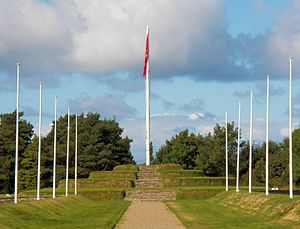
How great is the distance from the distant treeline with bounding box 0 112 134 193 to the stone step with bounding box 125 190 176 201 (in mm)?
26868

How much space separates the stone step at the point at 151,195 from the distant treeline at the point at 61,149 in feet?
88.2

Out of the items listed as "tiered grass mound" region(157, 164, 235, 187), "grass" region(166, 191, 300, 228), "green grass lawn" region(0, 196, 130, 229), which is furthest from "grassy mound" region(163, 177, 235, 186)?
"green grass lawn" region(0, 196, 130, 229)

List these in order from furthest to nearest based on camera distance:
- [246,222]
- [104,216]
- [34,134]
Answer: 1. [34,134]
2. [104,216]
3. [246,222]

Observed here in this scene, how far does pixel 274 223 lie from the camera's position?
30844mm

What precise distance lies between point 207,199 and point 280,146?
45266mm

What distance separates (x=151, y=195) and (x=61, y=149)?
30647mm

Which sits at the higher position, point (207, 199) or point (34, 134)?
point (34, 134)

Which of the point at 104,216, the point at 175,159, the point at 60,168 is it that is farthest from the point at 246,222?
the point at 175,159

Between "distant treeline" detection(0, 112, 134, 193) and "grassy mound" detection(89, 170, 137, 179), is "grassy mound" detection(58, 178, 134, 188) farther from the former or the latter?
"distant treeline" detection(0, 112, 134, 193)

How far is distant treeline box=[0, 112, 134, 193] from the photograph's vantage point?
88.4m

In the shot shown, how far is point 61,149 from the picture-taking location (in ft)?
298

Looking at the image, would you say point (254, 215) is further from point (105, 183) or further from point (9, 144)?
point (9, 144)

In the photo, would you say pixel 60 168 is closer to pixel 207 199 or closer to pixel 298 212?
pixel 207 199

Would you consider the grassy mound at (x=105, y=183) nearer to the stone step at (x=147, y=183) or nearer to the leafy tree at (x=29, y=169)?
the stone step at (x=147, y=183)
